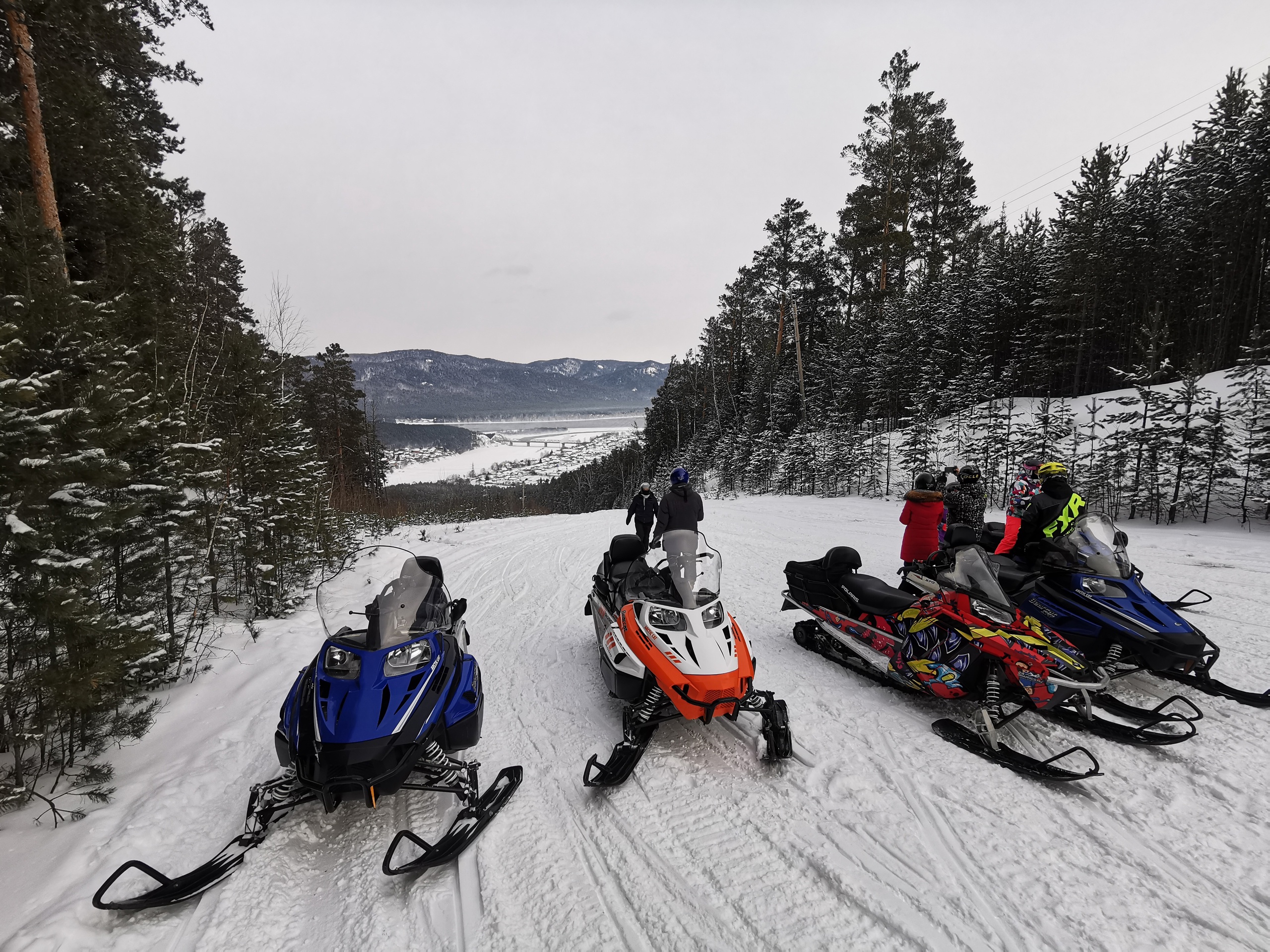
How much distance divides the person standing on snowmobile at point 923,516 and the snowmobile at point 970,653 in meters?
1.67

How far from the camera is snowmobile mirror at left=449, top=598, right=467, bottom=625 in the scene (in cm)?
393

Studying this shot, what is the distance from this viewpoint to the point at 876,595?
15.1 ft

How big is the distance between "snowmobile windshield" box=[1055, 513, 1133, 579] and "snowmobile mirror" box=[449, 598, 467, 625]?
503 cm

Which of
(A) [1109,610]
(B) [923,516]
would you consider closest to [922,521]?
(B) [923,516]

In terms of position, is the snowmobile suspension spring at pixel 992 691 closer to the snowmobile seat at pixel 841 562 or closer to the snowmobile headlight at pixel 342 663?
the snowmobile seat at pixel 841 562

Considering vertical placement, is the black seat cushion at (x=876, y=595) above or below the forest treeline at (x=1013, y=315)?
below

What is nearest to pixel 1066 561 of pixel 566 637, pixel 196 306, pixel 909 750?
pixel 909 750

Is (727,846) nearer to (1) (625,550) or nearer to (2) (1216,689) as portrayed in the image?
(1) (625,550)

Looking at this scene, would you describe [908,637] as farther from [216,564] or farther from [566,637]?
[216,564]

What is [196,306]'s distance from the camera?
10.7 m

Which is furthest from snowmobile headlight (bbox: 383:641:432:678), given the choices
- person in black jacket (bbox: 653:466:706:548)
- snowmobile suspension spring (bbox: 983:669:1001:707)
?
snowmobile suspension spring (bbox: 983:669:1001:707)

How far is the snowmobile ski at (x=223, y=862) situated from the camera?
2.34 meters

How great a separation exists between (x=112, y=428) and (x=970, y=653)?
6.01 meters

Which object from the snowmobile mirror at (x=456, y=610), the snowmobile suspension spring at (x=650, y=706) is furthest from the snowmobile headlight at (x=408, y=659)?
the snowmobile suspension spring at (x=650, y=706)
